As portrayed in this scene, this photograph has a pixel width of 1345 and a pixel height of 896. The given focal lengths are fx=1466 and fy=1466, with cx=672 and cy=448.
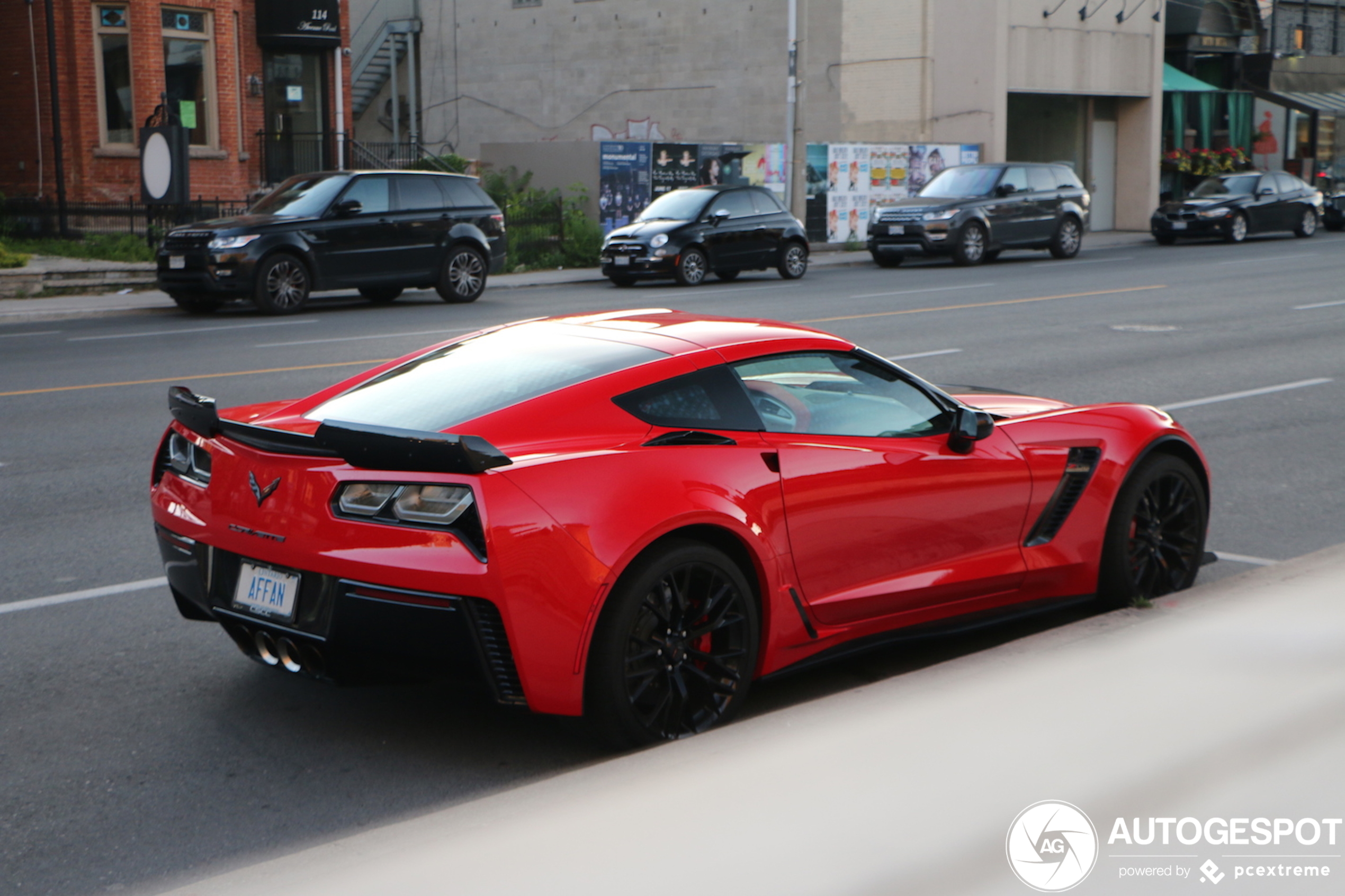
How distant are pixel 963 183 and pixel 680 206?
A: 7.73m

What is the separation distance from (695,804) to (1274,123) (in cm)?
4930

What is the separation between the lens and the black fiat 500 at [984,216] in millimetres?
28141

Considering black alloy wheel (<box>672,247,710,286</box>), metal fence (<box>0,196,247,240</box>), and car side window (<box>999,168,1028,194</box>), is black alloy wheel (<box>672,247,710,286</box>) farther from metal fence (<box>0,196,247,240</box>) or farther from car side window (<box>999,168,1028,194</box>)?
car side window (<box>999,168,1028,194</box>)

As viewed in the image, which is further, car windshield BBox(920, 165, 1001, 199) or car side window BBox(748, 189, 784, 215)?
car windshield BBox(920, 165, 1001, 199)

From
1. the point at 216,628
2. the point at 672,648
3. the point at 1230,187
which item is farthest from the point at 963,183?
the point at 672,648

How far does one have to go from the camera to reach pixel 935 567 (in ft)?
17.4

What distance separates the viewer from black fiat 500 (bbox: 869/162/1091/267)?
2814cm

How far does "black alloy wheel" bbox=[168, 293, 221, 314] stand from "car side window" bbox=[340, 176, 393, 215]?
7.51 feet

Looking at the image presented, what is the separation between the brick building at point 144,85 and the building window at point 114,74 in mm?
21

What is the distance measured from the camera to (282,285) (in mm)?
19156

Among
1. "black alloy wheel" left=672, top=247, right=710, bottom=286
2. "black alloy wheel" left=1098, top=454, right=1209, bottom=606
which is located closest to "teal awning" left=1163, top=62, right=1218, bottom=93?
"black alloy wheel" left=672, top=247, right=710, bottom=286

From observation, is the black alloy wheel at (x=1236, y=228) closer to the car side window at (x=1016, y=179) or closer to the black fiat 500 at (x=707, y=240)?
the car side window at (x=1016, y=179)

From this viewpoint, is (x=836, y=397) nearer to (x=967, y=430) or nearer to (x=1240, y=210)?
(x=967, y=430)

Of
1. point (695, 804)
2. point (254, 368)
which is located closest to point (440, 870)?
point (695, 804)
